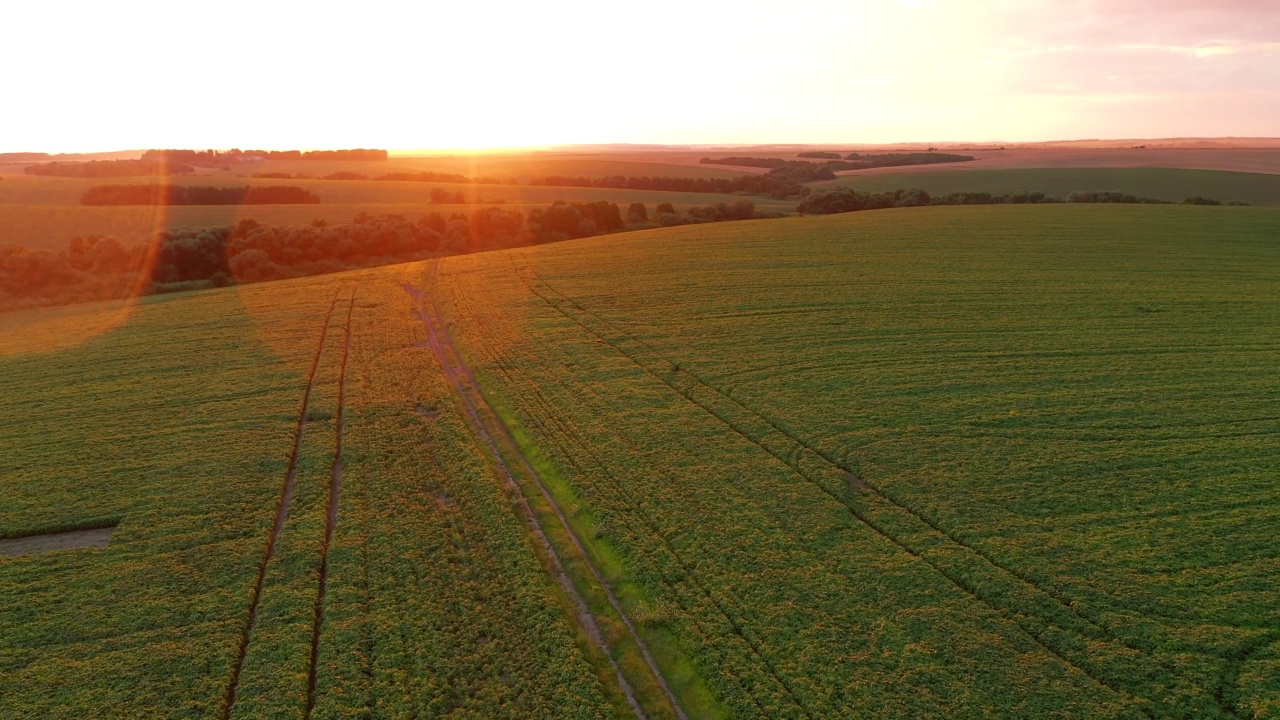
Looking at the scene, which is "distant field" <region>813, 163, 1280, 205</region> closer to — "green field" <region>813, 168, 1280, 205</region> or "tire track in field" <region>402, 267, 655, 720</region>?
"green field" <region>813, 168, 1280, 205</region>

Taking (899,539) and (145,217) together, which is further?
(145,217)

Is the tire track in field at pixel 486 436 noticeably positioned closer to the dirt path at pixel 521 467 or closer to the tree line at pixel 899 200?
the dirt path at pixel 521 467

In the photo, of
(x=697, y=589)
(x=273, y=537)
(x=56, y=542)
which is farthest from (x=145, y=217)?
(x=697, y=589)

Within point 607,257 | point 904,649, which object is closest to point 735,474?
point 904,649

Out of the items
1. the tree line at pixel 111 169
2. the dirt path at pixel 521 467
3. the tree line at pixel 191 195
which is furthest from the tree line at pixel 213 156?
the dirt path at pixel 521 467

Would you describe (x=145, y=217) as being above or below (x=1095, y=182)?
below

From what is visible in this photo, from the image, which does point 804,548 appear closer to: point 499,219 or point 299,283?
point 299,283

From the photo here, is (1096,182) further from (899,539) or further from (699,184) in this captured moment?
(899,539)

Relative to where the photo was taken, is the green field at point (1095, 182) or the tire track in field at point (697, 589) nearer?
the tire track in field at point (697, 589)

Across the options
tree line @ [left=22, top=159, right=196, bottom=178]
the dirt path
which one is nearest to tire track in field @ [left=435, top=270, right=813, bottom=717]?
the dirt path
